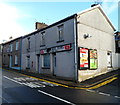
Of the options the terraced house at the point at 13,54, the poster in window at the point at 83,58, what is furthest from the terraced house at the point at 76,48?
the terraced house at the point at 13,54

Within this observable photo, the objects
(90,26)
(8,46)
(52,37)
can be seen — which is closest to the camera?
(90,26)

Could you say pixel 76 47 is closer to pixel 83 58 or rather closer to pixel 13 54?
pixel 83 58

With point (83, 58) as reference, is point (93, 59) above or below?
below

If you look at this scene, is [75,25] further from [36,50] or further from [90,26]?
[36,50]

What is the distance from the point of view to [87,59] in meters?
14.3

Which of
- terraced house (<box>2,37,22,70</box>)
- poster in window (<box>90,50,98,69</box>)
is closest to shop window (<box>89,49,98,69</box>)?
poster in window (<box>90,50,98,69</box>)

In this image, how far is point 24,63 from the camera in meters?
22.3

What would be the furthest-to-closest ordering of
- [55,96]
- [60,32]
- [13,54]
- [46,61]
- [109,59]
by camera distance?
[13,54], [109,59], [46,61], [60,32], [55,96]

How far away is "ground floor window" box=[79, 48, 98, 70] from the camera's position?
44.2 ft

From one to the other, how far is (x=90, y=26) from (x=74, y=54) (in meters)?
4.62

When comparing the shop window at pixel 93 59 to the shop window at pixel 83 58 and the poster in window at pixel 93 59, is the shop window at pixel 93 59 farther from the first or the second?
the shop window at pixel 83 58

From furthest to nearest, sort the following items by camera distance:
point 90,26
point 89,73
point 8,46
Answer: point 8,46, point 90,26, point 89,73

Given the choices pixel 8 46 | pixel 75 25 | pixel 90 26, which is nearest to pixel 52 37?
pixel 75 25

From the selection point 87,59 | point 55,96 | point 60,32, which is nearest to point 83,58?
point 87,59
